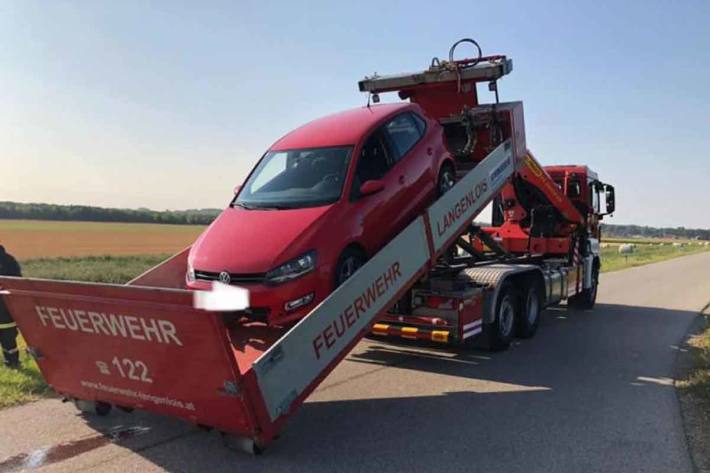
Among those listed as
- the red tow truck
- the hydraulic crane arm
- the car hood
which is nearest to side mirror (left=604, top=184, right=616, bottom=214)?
the hydraulic crane arm

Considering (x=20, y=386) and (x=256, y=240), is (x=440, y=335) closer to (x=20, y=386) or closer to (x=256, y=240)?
(x=256, y=240)

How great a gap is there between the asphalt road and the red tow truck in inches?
14.1

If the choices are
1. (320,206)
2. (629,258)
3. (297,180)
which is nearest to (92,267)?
(297,180)

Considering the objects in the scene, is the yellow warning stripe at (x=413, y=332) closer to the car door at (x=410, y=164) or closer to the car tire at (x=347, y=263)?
the car door at (x=410, y=164)

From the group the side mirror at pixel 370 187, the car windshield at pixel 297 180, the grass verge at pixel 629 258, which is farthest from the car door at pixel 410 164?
the grass verge at pixel 629 258

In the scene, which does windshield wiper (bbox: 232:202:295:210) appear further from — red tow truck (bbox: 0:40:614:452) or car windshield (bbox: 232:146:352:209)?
red tow truck (bbox: 0:40:614:452)

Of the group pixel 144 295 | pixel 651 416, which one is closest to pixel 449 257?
pixel 651 416

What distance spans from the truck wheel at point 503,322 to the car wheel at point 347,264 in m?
3.16

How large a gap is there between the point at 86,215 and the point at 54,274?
4251 cm

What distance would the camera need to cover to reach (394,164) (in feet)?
23.6

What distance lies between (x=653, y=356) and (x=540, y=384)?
284cm

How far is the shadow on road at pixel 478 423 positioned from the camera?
4824 mm

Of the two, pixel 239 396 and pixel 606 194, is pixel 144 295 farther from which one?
pixel 606 194

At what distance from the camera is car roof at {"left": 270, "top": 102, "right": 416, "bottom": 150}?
280 inches
